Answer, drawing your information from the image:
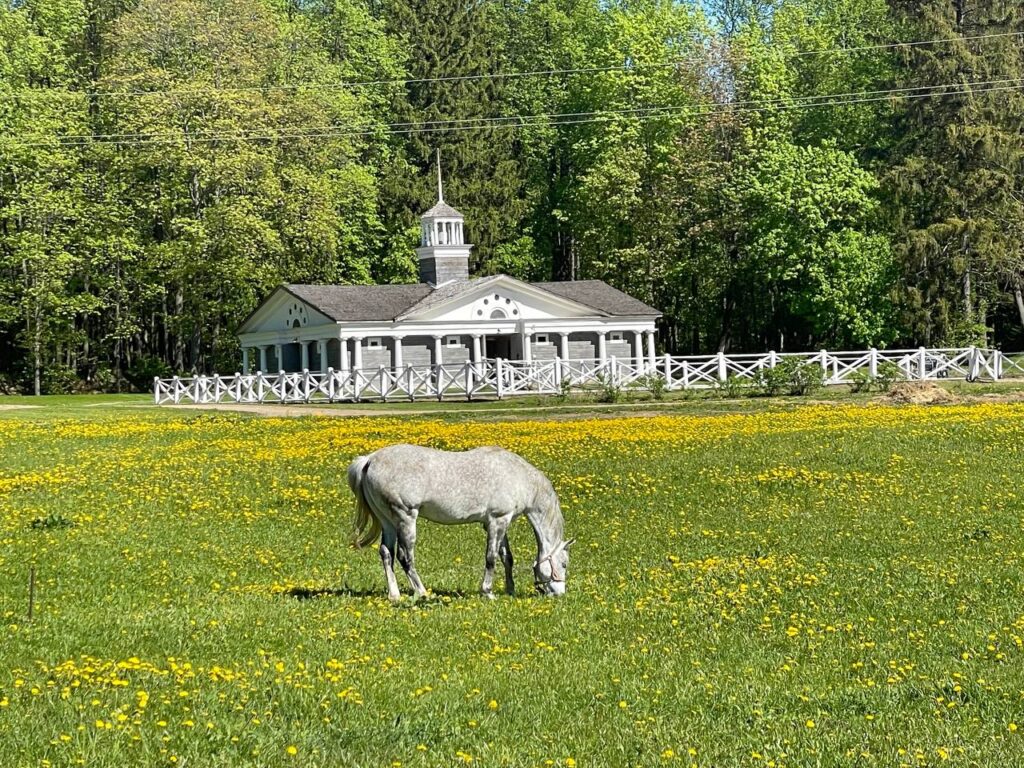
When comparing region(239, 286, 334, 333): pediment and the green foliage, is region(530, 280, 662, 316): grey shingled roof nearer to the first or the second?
region(239, 286, 334, 333): pediment

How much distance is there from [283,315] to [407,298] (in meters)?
6.14

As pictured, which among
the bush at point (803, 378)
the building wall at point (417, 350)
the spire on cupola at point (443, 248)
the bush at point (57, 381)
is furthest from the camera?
the bush at point (57, 381)

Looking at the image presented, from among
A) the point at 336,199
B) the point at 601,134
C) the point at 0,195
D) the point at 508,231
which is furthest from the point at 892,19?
the point at 0,195

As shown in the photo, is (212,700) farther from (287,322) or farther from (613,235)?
(613,235)

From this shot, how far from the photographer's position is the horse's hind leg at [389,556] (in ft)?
42.6

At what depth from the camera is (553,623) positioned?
39.6 ft

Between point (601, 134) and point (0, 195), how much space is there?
30831 millimetres

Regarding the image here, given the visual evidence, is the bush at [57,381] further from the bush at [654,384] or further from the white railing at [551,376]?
the bush at [654,384]

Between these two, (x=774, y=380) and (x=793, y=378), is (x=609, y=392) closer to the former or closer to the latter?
(x=774, y=380)

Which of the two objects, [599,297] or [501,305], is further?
[599,297]

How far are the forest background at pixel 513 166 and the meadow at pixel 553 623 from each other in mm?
43695

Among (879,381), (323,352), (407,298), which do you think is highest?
(407,298)

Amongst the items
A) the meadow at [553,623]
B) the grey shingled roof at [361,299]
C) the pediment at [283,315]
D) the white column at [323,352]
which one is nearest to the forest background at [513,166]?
the pediment at [283,315]

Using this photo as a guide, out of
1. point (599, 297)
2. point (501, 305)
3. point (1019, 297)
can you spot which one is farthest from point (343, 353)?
point (1019, 297)
